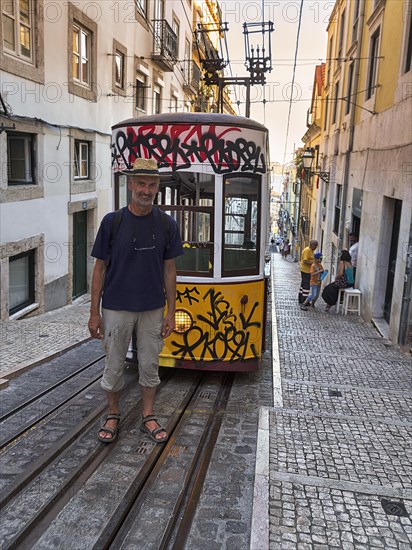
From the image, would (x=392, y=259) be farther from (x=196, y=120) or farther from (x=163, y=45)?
(x=163, y=45)

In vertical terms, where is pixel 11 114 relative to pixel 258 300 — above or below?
above

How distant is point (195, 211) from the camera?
5.71 meters

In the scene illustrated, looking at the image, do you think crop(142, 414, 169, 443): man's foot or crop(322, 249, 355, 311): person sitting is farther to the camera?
crop(322, 249, 355, 311): person sitting

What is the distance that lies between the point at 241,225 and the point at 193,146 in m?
1.08

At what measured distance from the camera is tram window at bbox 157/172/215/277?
5.66m

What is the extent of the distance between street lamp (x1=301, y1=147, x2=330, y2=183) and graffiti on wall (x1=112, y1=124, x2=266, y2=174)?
16.7 metres

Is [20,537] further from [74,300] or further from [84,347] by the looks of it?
[74,300]

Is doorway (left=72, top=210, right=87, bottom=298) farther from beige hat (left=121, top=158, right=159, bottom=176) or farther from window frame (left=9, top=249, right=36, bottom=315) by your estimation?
beige hat (left=121, top=158, right=159, bottom=176)

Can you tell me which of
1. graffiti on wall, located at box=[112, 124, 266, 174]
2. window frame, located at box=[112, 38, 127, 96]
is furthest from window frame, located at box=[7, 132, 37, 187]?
window frame, located at box=[112, 38, 127, 96]

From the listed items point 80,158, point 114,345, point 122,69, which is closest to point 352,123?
point 122,69

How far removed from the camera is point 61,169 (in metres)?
12.1

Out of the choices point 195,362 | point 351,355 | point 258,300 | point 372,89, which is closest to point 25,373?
point 195,362

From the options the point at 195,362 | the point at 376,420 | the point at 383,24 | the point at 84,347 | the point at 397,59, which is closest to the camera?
the point at 376,420

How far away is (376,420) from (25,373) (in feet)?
13.3
